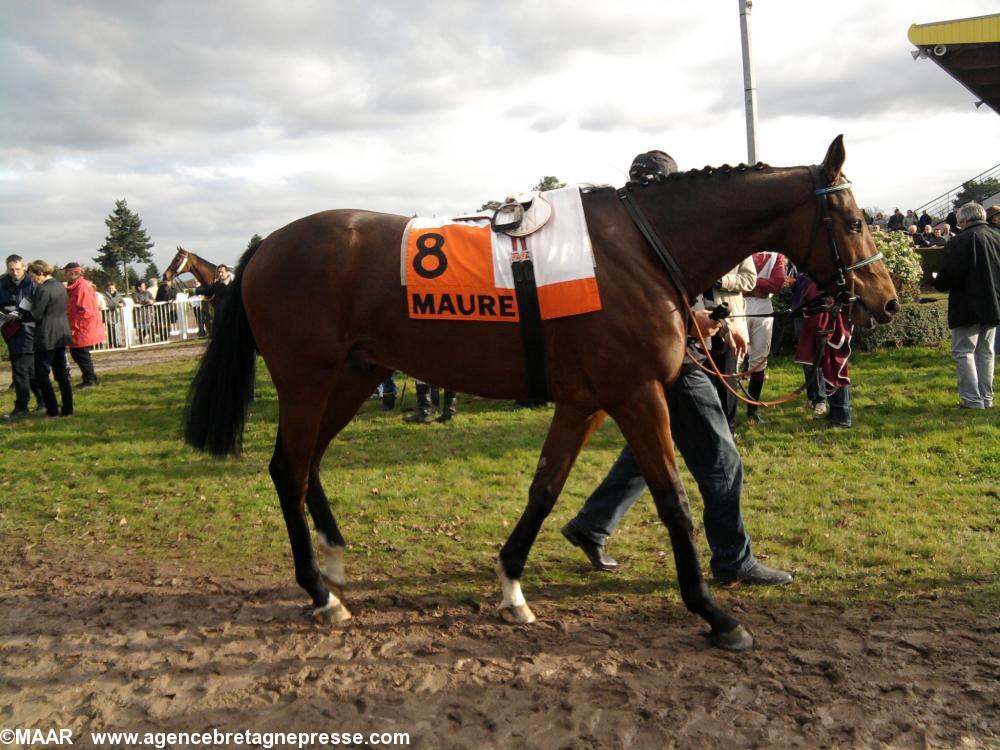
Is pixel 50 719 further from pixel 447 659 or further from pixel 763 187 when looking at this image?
pixel 763 187

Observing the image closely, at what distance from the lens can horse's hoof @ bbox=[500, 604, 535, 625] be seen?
370cm

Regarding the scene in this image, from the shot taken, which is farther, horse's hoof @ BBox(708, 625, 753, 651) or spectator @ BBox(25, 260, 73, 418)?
spectator @ BBox(25, 260, 73, 418)

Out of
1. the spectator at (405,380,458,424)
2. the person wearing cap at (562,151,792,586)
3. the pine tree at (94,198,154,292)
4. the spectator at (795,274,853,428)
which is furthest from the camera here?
the pine tree at (94,198,154,292)

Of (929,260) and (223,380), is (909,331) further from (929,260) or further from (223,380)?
(223,380)

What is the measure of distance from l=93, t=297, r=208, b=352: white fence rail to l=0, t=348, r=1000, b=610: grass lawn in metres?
11.3

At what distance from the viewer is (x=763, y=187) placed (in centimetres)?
355

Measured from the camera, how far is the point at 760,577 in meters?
4.03

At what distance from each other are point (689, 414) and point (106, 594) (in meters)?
3.46

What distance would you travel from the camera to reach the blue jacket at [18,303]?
9.84m

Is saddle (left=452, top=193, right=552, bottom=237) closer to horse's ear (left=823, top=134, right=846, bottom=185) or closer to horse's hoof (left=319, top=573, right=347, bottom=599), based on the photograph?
horse's ear (left=823, top=134, right=846, bottom=185)

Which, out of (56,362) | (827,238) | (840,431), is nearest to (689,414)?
(827,238)

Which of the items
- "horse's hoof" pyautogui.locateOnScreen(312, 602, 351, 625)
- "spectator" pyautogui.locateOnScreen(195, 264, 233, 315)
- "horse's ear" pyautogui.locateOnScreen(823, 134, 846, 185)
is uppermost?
"spectator" pyautogui.locateOnScreen(195, 264, 233, 315)

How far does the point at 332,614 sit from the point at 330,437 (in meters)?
1.04

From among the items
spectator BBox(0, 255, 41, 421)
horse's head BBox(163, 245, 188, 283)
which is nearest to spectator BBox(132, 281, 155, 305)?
horse's head BBox(163, 245, 188, 283)
